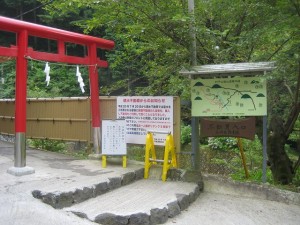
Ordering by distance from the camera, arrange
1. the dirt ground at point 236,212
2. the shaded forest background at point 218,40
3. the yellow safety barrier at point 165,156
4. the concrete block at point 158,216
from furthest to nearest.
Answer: the yellow safety barrier at point 165,156 < the shaded forest background at point 218,40 < the dirt ground at point 236,212 < the concrete block at point 158,216

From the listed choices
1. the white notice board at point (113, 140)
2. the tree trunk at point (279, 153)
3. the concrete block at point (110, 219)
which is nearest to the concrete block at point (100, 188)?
the concrete block at point (110, 219)

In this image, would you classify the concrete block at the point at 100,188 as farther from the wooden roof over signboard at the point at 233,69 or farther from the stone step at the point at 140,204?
the wooden roof over signboard at the point at 233,69

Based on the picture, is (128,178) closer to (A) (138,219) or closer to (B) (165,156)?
(B) (165,156)

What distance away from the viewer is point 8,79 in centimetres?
2212

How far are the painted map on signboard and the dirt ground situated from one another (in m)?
1.69

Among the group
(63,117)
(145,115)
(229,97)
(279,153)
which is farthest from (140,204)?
(63,117)

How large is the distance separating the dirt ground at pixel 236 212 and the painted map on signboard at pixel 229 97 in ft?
5.54

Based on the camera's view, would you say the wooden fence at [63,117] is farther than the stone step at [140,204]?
Yes

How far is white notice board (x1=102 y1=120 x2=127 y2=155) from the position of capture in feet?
25.6

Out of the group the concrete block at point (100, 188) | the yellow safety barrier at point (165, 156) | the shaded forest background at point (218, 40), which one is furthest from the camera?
the yellow safety barrier at point (165, 156)

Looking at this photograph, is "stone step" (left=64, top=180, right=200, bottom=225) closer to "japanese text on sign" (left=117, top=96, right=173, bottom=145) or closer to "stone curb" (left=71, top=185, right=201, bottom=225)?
"stone curb" (left=71, top=185, right=201, bottom=225)

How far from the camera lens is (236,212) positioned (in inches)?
236

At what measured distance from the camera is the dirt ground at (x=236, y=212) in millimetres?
5590

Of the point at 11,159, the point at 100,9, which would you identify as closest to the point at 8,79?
the point at 11,159
